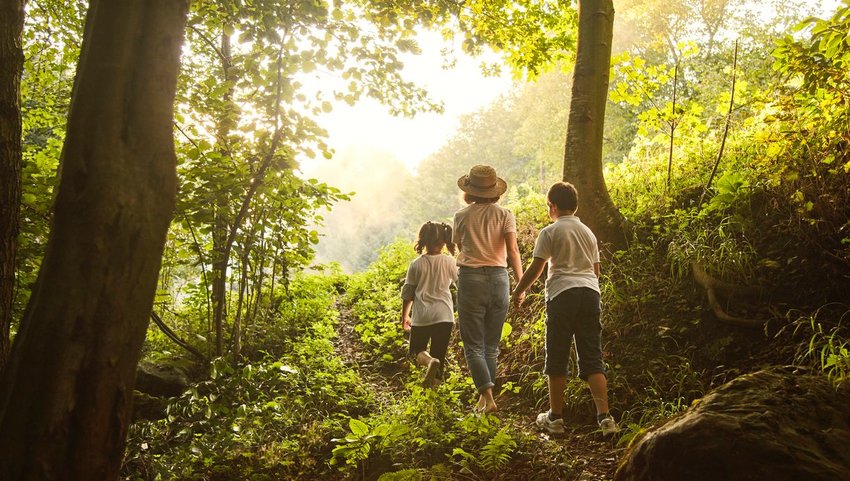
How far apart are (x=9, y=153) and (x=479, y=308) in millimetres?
3824

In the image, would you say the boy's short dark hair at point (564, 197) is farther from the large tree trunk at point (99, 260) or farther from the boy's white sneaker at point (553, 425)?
the large tree trunk at point (99, 260)

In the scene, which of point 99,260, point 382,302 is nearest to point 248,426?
point 99,260

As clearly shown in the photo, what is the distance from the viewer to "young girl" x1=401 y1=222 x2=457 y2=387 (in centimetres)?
551

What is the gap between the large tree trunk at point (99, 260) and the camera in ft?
6.05

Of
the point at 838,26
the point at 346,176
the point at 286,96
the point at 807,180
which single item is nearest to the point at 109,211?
the point at 286,96

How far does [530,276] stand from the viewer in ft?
15.2

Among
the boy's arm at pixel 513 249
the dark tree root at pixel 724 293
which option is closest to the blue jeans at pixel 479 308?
the boy's arm at pixel 513 249

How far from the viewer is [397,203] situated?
2667 inches

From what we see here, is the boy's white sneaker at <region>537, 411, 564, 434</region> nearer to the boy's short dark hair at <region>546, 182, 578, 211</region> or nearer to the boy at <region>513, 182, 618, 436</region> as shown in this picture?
the boy at <region>513, 182, 618, 436</region>

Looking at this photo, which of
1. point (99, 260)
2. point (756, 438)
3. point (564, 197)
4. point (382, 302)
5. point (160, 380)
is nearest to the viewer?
point (99, 260)

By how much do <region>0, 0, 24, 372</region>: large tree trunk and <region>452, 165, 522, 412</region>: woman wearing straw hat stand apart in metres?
3.47

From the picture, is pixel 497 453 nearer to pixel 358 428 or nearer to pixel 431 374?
pixel 358 428

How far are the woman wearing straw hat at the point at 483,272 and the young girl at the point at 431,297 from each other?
1.74ft

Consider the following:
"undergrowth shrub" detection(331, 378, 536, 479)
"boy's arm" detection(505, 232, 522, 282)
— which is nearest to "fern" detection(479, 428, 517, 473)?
"undergrowth shrub" detection(331, 378, 536, 479)
